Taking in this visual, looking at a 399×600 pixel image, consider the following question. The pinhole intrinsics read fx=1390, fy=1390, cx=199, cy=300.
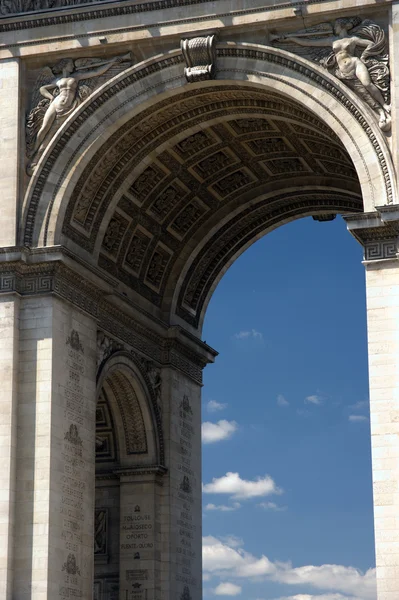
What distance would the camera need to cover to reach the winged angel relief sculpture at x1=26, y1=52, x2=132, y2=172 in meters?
35.1

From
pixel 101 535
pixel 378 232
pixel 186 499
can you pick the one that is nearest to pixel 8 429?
pixel 101 535

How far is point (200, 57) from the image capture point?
1345 inches

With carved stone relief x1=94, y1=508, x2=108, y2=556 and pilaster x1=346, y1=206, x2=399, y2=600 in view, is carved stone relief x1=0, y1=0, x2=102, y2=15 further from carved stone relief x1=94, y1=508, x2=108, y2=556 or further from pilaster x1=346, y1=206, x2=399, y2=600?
carved stone relief x1=94, y1=508, x2=108, y2=556

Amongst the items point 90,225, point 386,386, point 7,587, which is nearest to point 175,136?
point 90,225

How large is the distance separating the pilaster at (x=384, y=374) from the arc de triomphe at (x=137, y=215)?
0.12 ft

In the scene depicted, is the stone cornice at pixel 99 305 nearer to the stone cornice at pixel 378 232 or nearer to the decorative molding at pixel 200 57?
the decorative molding at pixel 200 57

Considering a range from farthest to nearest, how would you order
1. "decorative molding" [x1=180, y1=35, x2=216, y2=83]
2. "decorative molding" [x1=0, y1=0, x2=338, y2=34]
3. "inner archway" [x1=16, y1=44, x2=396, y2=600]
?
"decorative molding" [x1=0, y1=0, x2=338, y2=34] < "decorative molding" [x1=180, y1=35, x2=216, y2=83] < "inner archway" [x1=16, y1=44, x2=396, y2=600]

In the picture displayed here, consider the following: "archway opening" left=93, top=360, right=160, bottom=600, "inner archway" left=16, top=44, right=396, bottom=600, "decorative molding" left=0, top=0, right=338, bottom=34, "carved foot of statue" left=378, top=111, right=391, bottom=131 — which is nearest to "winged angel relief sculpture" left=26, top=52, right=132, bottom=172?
"inner archway" left=16, top=44, right=396, bottom=600

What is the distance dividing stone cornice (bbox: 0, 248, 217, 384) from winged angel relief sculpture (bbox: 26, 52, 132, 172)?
8.59 ft

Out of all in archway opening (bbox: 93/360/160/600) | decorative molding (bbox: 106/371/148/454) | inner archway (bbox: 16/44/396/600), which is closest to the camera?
inner archway (bbox: 16/44/396/600)

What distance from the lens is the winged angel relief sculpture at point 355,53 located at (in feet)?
107

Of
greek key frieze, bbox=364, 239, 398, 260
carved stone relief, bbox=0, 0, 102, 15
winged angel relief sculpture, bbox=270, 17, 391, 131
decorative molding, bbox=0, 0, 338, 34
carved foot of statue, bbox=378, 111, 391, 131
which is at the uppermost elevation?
carved stone relief, bbox=0, 0, 102, 15

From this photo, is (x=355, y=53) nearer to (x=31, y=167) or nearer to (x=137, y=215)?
(x=137, y=215)

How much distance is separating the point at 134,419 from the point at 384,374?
11.1 meters
